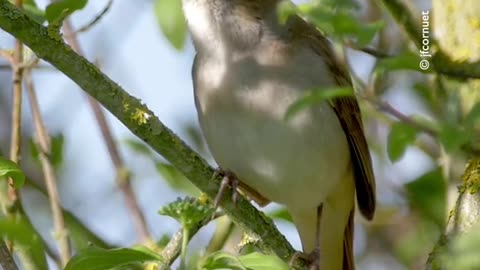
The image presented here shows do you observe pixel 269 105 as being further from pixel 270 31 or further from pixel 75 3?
pixel 75 3

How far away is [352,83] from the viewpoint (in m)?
2.94

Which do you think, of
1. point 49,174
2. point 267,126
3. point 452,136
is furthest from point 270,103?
point 452,136

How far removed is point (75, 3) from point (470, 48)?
1184 millimetres

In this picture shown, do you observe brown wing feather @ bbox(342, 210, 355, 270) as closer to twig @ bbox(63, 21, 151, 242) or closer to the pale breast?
the pale breast

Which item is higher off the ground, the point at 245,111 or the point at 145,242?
the point at 245,111

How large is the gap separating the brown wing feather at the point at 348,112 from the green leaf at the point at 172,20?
335 mm

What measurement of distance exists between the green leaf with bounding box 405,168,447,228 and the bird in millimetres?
267

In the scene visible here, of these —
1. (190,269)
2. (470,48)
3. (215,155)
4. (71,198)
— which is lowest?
(190,269)

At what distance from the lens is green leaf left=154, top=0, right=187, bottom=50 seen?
2801 mm

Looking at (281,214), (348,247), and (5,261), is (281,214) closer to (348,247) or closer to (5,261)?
(348,247)

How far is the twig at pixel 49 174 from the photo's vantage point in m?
2.91

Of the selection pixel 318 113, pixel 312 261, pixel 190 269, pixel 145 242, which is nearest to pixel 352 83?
pixel 318 113

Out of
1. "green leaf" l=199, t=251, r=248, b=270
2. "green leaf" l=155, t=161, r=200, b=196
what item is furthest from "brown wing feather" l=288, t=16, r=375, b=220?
"green leaf" l=199, t=251, r=248, b=270

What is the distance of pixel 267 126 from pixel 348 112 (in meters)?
0.32
